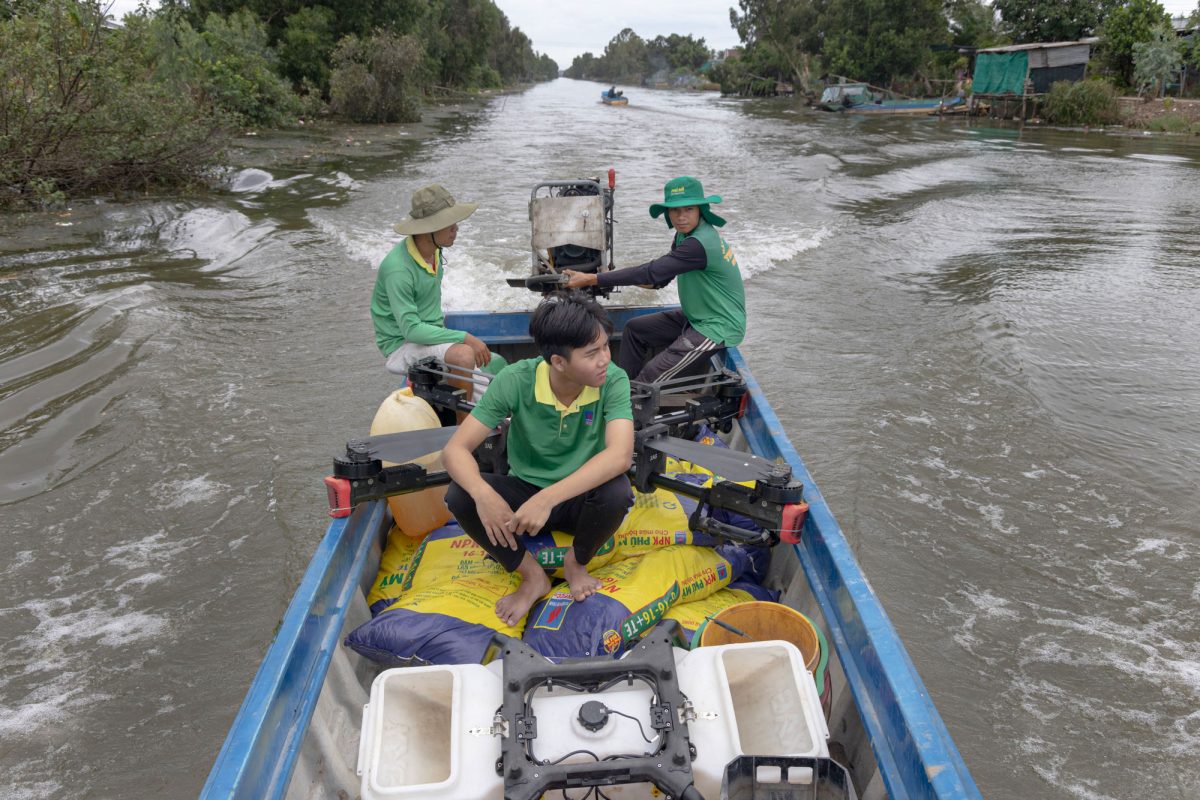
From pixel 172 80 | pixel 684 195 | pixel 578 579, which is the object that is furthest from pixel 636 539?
pixel 172 80

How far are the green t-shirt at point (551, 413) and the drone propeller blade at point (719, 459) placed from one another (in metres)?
0.30

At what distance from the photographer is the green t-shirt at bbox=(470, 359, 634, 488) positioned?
9.71 ft

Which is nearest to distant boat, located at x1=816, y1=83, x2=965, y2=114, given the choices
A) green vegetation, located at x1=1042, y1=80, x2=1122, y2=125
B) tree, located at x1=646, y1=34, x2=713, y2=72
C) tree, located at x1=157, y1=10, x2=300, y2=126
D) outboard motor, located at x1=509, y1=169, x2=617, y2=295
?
green vegetation, located at x1=1042, y1=80, x2=1122, y2=125

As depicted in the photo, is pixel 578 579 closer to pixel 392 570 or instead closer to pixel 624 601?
pixel 624 601

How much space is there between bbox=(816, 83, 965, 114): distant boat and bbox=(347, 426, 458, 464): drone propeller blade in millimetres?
39342

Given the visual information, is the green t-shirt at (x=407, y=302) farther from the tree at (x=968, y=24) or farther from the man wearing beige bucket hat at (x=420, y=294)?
the tree at (x=968, y=24)

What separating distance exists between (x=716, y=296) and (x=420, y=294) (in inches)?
66.4

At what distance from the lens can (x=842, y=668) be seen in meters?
2.60

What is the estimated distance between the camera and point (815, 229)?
1338cm

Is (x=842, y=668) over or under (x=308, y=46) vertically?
under

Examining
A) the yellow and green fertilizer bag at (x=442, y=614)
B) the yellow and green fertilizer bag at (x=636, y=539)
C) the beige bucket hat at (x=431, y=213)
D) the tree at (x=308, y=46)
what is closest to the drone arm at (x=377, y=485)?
the yellow and green fertilizer bag at (x=442, y=614)

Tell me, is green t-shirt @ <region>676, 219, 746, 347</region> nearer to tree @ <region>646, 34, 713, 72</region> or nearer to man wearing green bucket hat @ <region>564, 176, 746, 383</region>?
man wearing green bucket hat @ <region>564, 176, 746, 383</region>

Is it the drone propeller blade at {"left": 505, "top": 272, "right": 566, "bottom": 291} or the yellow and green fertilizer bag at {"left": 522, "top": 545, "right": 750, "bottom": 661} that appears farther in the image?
the drone propeller blade at {"left": 505, "top": 272, "right": 566, "bottom": 291}

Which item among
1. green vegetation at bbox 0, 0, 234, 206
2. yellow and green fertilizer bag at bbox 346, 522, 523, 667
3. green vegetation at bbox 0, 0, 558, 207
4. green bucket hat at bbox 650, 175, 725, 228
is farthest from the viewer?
green vegetation at bbox 0, 0, 558, 207
